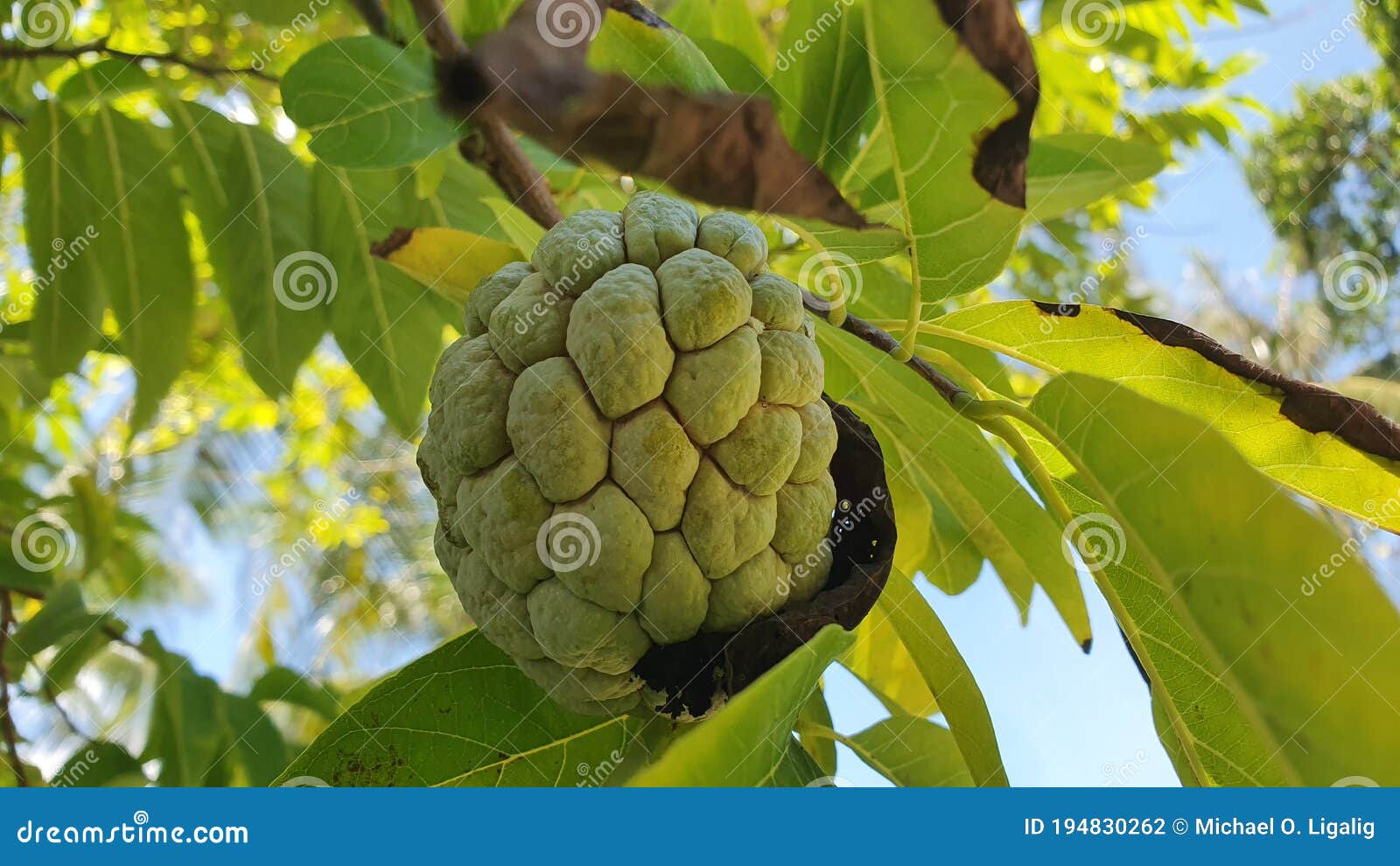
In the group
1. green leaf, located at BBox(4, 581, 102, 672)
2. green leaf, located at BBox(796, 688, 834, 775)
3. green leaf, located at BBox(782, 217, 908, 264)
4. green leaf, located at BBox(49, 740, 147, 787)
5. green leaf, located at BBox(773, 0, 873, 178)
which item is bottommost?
green leaf, located at BBox(796, 688, 834, 775)

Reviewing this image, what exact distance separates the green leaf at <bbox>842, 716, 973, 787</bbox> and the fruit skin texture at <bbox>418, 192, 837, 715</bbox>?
21.4 inches

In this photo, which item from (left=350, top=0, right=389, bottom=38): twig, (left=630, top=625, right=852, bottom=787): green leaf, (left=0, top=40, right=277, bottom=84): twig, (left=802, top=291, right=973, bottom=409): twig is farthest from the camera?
(left=0, top=40, right=277, bottom=84): twig

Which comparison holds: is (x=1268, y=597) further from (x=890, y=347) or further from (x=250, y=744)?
(x=250, y=744)

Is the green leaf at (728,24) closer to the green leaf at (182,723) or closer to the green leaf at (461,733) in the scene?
the green leaf at (461,733)

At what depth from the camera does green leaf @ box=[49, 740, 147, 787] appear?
2201 millimetres

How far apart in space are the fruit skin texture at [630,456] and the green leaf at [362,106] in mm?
450

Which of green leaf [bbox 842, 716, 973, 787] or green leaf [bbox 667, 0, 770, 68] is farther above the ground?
green leaf [bbox 667, 0, 770, 68]

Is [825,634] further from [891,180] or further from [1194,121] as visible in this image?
[1194,121]

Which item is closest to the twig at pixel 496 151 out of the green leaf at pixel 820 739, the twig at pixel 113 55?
the twig at pixel 113 55

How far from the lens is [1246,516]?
0.86 meters

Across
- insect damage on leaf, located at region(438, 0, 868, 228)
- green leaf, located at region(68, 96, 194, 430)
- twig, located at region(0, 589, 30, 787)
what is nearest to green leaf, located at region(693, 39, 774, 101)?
insect damage on leaf, located at region(438, 0, 868, 228)

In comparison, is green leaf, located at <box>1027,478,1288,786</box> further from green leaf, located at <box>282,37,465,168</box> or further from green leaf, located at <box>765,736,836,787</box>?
green leaf, located at <box>282,37,465,168</box>

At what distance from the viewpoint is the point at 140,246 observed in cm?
208

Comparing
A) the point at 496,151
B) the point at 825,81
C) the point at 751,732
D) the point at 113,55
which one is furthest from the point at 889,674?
the point at 113,55
